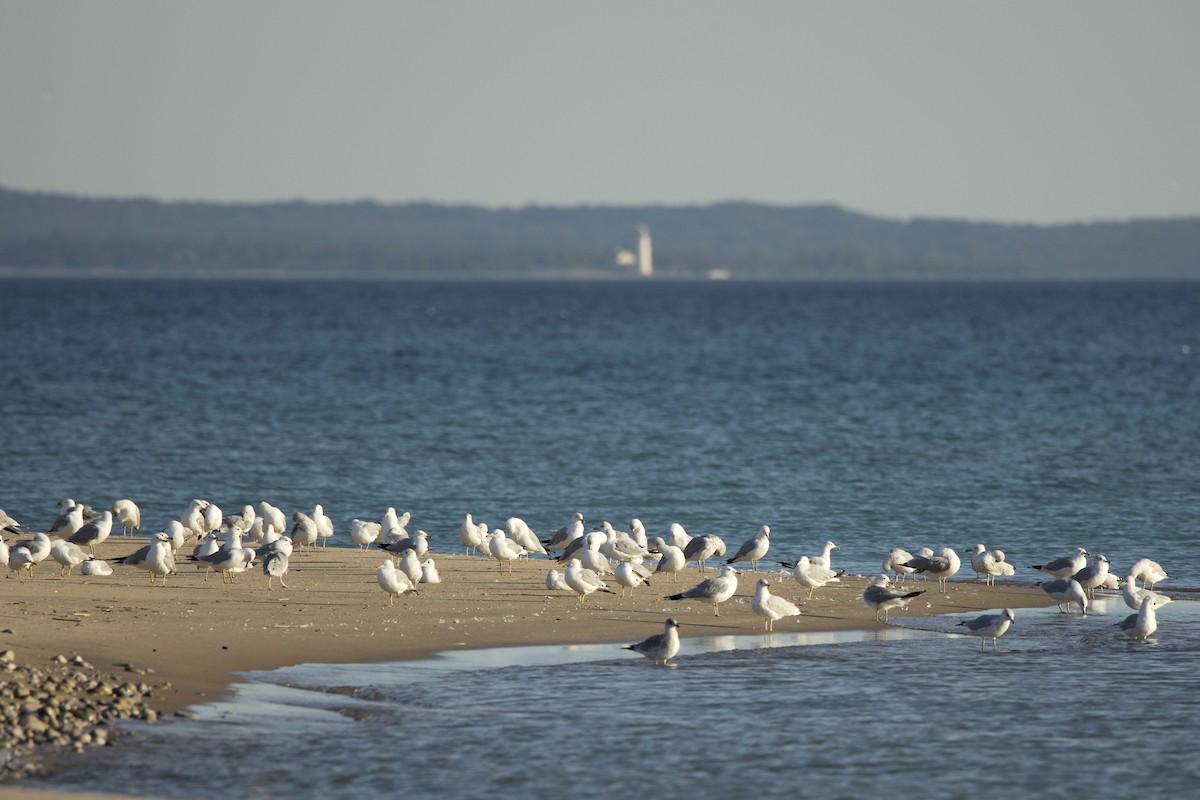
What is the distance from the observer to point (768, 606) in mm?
15602

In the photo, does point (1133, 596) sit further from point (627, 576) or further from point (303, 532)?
point (303, 532)

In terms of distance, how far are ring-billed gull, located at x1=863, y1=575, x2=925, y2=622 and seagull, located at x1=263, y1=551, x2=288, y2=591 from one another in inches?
262

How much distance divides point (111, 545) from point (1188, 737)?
47.3 feet

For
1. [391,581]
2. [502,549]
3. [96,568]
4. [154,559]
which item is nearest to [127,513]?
[96,568]

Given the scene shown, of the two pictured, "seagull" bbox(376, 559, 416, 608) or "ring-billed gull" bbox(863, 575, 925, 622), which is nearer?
"ring-billed gull" bbox(863, 575, 925, 622)

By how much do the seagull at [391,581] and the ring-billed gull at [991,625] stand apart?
6100 mm

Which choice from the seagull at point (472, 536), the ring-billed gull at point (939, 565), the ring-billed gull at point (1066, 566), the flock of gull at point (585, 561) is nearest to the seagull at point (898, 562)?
the flock of gull at point (585, 561)

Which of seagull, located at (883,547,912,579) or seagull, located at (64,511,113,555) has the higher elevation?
seagull, located at (64,511,113,555)

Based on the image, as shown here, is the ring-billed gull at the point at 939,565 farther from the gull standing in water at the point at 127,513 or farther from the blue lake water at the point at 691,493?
the gull standing in water at the point at 127,513

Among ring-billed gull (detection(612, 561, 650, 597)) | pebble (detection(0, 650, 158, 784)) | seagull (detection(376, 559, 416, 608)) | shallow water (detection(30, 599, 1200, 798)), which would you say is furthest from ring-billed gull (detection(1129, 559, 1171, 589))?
pebble (detection(0, 650, 158, 784))

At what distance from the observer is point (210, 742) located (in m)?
11.0

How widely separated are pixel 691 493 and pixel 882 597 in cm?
1217

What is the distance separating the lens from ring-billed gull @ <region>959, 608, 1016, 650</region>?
14.9 m

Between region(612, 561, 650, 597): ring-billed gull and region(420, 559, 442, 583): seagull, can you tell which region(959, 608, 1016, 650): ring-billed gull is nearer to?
region(612, 561, 650, 597): ring-billed gull
